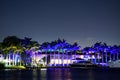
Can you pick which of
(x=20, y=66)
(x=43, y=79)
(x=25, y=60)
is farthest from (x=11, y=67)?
(x=43, y=79)

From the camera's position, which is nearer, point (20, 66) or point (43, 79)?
point (43, 79)

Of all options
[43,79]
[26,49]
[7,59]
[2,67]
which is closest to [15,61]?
[7,59]

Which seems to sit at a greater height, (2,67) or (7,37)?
(7,37)

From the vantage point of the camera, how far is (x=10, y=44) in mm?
177000

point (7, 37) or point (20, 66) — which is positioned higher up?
point (7, 37)

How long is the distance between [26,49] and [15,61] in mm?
16015

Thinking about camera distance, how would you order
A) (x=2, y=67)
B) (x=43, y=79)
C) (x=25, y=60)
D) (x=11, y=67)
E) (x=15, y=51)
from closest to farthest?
(x=43, y=79)
(x=2, y=67)
(x=11, y=67)
(x=15, y=51)
(x=25, y=60)

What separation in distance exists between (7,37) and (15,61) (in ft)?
48.6

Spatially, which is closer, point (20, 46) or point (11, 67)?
point (11, 67)

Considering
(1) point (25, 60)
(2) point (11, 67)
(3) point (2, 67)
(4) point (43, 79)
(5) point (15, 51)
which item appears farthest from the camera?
(1) point (25, 60)

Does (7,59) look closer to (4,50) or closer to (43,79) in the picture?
(4,50)

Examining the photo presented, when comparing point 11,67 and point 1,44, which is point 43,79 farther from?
point 1,44

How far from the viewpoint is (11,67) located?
169000 millimetres

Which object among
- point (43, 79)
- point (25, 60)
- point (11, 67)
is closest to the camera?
point (43, 79)
